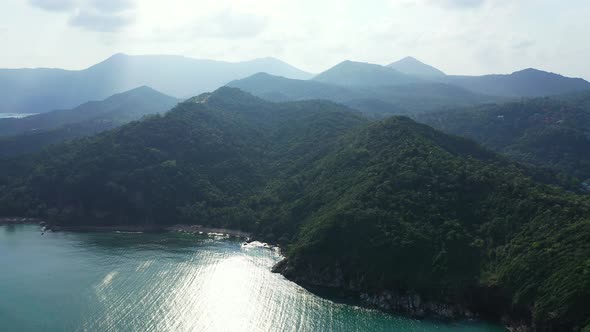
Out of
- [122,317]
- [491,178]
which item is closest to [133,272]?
[122,317]

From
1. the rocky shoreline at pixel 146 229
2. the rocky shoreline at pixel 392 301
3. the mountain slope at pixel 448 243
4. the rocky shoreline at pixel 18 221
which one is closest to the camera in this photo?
the mountain slope at pixel 448 243

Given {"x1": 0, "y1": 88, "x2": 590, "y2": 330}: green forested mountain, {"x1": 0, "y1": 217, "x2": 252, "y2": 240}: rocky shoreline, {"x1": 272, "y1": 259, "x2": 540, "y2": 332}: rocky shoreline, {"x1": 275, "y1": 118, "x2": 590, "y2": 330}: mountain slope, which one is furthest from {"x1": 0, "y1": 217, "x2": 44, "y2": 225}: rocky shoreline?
{"x1": 272, "y1": 259, "x2": 540, "y2": 332}: rocky shoreline

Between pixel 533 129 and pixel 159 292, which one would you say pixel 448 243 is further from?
pixel 533 129

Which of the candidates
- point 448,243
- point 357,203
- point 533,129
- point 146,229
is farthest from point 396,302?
point 533,129

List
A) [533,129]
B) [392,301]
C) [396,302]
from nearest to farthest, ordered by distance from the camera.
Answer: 1. [396,302]
2. [392,301]
3. [533,129]

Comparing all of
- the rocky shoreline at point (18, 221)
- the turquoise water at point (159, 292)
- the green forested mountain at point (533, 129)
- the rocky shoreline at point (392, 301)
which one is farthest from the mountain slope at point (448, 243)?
the green forested mountain at point (533, 129)

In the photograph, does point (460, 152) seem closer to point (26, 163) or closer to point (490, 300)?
point (490, 300)

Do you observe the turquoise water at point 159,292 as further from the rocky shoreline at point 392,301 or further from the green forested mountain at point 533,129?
the green forested mountain at point 533,129

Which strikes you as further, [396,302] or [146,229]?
[146,229]
